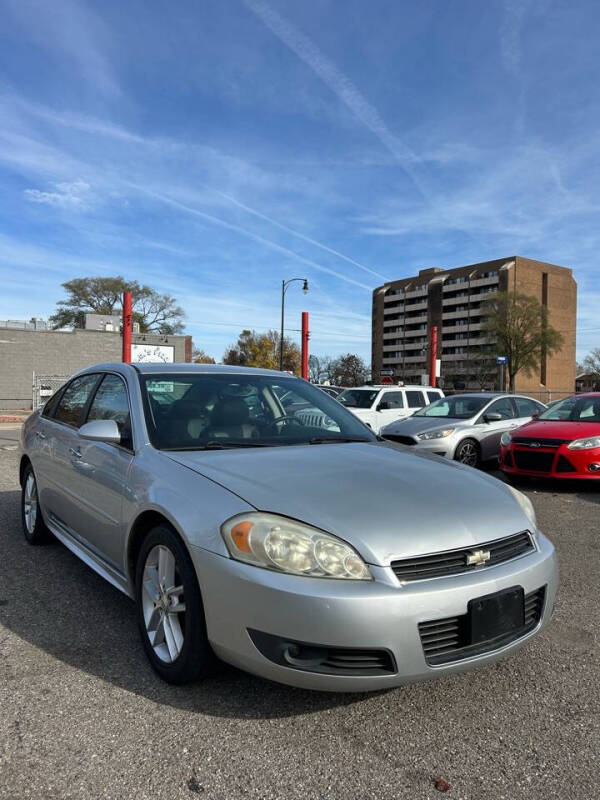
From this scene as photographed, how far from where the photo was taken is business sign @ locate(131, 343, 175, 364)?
1625 inches

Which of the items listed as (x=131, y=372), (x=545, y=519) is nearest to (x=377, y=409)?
(x=545, y=519)

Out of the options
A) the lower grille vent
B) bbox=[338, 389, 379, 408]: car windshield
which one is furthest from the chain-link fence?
the lower grille vent

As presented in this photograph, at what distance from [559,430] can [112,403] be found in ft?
21.1

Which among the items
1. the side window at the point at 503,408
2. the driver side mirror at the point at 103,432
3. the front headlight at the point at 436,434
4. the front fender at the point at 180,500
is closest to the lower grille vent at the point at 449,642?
the front fender at the point at 180,500

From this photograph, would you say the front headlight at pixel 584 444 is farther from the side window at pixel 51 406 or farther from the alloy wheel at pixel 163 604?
the alloy wheel at pixel 163 604

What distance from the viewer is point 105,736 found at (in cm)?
232

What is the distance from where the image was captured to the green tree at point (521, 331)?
7575 centimetres

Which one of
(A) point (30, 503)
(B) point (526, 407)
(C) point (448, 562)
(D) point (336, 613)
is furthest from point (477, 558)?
(B) point (526, 407)

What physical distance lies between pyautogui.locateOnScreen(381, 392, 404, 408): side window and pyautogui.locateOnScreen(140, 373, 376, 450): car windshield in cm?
1024

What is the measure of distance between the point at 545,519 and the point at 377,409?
7.79 m

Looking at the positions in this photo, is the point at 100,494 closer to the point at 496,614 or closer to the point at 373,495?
the point at 373,495

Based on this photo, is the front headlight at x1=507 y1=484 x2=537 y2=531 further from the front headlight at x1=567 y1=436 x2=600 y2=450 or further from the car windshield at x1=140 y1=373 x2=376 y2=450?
the front headlight at x1=567 y1=436 x2=600 y2=450

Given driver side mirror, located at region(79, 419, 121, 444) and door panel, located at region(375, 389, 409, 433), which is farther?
door panel, located at region(375, 389, 409, 433)

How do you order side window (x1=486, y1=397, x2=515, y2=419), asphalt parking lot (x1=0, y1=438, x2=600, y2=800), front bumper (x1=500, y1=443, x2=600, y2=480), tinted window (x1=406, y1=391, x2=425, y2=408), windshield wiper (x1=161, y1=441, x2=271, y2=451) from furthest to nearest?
tinted window (x1=406, y1=391, x2=425, y2=408) < side window (x1=486, y1=397, x2=515, y2=419) < front bumper (x1=500, y1=443, x2=600, y2=480) < windshield wiper (x1=161, y1=441, x2=271, y2=451) < asphalt parking lot (x1=0, y1=438, x2=600, y2=800)
